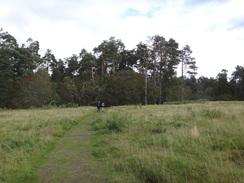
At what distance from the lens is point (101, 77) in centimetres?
5716

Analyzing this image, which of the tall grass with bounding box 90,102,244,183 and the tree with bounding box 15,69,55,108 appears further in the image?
the tree with bounding box 15,69,55,108

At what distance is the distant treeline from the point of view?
144 feet

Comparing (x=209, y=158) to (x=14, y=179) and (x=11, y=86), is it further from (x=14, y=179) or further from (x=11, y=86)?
(x=11, y=86)

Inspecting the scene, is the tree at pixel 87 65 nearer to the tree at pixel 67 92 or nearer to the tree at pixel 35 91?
the tree at pixel 67 92

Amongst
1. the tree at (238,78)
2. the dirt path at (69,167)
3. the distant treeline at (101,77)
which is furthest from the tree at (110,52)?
the dirt path at (69,167)

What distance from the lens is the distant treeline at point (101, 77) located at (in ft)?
144

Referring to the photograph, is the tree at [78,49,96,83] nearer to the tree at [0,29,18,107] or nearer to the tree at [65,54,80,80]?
the tree at [65,54,80,80]

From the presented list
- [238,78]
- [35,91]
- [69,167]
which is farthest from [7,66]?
[238,78]

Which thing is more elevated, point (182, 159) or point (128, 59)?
point (128, 59)

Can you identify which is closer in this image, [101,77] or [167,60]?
[167,60]

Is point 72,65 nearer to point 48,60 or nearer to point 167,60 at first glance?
point 48,60

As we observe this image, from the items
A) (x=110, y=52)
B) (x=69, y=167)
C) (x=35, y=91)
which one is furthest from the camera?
(x=110, y=52)

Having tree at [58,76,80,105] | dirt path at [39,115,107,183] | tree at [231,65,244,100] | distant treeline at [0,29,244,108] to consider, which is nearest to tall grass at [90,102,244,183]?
dirt path at [39,115,107,183]

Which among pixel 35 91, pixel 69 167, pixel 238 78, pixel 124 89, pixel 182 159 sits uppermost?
pixel 238 78
